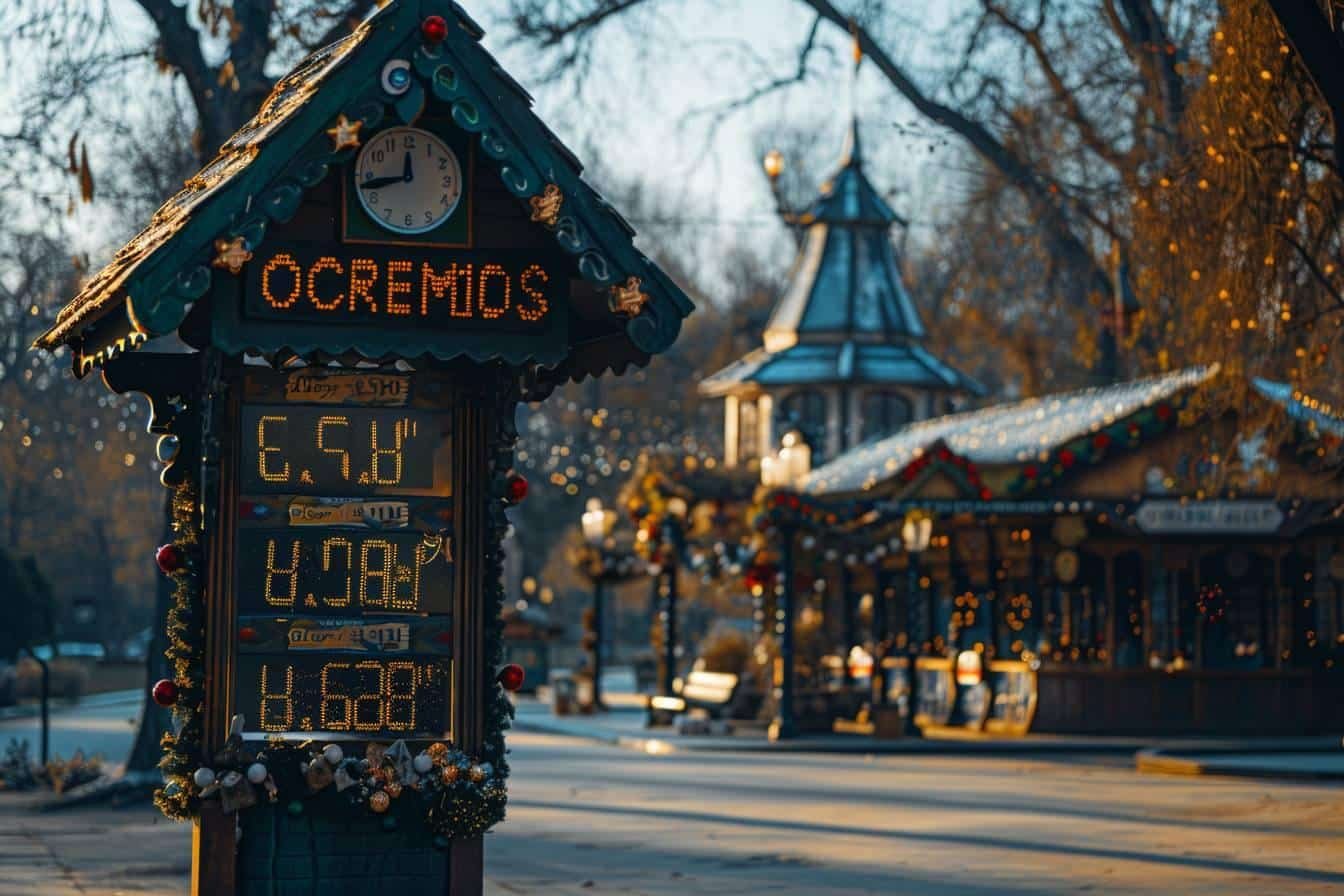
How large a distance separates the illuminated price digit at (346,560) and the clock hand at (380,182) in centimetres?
174

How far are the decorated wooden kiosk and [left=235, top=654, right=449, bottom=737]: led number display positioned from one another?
1cm

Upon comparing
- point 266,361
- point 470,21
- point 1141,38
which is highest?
point 1141,38

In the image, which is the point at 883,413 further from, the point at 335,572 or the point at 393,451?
the point at 335,572

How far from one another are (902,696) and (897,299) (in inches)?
651

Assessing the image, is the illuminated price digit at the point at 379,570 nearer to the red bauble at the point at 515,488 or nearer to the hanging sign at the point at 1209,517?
the red bauble at the point at 515,488

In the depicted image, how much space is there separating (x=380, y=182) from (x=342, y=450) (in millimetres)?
A: 1362

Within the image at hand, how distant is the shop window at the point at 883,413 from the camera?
53.9m

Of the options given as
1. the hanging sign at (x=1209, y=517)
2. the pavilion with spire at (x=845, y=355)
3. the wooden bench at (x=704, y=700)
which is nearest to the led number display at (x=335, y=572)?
the hanging sign at (x=1209, y=517)

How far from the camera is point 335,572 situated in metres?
11.7

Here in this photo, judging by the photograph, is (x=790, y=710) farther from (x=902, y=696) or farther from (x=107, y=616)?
(x=107, y=616)

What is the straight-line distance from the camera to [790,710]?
35938 millimetres

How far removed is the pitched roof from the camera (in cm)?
1079

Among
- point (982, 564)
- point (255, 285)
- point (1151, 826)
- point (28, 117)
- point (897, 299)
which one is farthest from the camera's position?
point (897, 299)

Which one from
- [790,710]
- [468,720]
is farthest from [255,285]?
[790,710]
